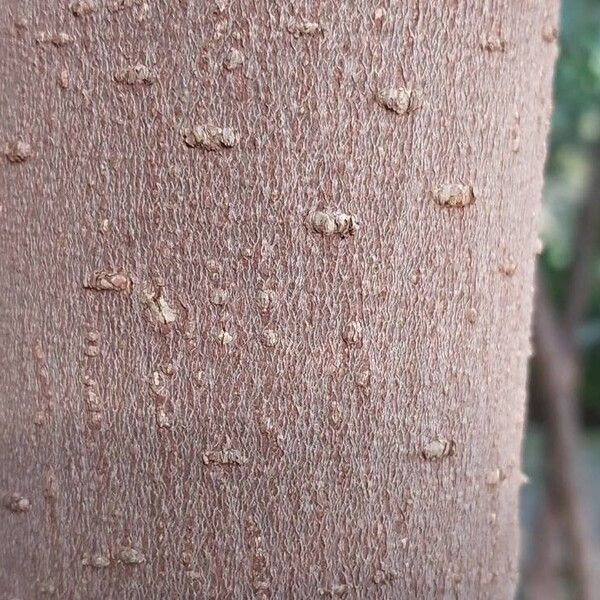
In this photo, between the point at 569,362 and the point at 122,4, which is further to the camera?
the point at 569,362

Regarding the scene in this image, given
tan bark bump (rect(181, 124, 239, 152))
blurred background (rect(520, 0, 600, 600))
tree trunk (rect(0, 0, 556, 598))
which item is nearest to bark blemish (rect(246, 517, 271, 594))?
tree trunk (rect(0, 0, 556, 598))

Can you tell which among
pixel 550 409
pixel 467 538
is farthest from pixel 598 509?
pixel 467 538

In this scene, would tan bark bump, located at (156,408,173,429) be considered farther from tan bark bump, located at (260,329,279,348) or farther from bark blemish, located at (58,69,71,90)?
bark blemish, located at (58,69,71,90)

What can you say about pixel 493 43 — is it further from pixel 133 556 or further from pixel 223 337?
pixel 133 556

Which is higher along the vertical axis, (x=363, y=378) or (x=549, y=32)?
(x=549, y=32)

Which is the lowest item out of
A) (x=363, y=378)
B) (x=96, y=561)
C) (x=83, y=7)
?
(x=96, y=561)

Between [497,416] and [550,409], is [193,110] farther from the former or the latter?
[550,409]

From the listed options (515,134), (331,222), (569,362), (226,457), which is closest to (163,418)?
(226,457)
